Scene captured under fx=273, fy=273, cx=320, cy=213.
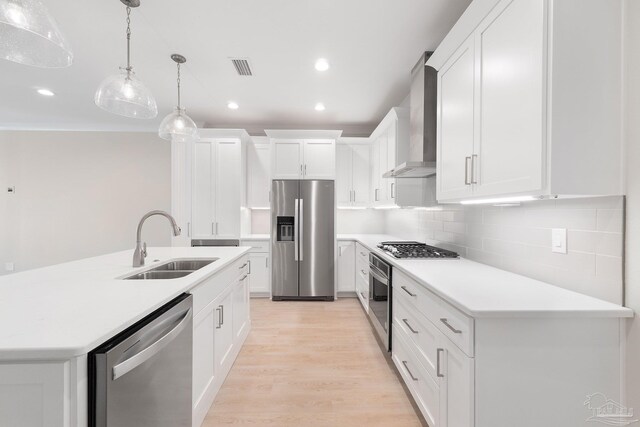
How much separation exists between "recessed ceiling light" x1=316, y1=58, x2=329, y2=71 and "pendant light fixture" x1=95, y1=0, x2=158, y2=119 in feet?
4.83

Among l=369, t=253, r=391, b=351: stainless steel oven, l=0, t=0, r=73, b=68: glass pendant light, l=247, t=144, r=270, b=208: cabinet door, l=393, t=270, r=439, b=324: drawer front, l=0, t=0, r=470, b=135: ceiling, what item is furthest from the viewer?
l=247, t=144, r=270, b=208: cabinet door

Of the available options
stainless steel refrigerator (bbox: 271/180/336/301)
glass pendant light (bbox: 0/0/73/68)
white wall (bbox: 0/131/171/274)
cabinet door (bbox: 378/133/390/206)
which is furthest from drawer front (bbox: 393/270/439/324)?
white wall (bbox: 0/131/171/274)

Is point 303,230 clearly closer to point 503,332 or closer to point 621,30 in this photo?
point 503,332

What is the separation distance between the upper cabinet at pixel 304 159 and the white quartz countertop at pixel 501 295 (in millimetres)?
2501

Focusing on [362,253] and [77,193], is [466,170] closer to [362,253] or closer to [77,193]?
[362,253]

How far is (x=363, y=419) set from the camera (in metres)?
1.74

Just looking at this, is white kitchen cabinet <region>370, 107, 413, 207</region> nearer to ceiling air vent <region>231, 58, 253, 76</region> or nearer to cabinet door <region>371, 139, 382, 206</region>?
cabinet door <region>371, 139, 382, 206</region>

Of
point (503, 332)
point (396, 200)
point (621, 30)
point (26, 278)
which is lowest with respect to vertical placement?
point (503, 332)

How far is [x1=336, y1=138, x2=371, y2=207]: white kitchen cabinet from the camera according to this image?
444cm

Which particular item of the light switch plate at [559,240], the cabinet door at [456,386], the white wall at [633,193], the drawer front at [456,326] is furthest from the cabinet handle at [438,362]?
the light switch plate at [559,240]

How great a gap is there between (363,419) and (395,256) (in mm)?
1136

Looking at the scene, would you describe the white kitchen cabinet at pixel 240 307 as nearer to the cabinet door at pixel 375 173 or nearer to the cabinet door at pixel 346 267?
the cabinet door at pixel 346 267

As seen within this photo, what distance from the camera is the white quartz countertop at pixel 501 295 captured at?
109cm

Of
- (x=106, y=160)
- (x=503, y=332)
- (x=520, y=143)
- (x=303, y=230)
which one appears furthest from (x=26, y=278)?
(x=106, y=160)
